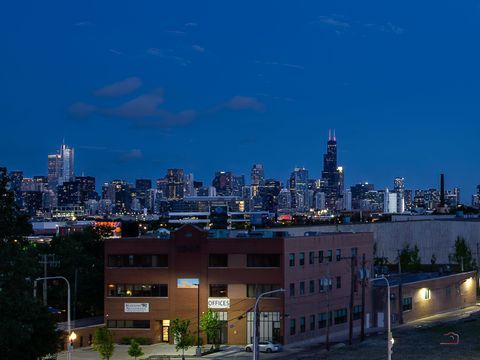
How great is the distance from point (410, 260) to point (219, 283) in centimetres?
7057

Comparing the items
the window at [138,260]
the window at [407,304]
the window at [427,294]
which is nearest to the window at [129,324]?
the window at [138,260]

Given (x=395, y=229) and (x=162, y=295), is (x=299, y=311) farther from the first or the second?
(x=395, y=229)

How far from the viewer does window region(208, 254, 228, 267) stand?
95.2m

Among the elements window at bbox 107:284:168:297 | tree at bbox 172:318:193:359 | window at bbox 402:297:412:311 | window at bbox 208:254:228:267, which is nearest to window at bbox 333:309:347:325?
window at bbox 402:297:412:311

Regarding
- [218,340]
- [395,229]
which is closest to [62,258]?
[218,340]

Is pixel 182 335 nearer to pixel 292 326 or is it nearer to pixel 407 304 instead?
pixel 292 326

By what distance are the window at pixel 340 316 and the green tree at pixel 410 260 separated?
50089 millimetres

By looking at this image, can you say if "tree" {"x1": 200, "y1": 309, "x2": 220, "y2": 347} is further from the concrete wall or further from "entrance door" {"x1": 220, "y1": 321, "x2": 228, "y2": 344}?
the concrete wall

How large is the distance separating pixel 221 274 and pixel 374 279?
2613 cm

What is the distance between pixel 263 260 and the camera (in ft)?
310

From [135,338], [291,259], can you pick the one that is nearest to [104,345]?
[135,338]

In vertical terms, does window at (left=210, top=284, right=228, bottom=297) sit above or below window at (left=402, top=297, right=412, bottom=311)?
above

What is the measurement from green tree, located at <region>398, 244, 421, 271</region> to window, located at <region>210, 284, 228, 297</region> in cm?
6553

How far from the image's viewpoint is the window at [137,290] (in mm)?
96713
